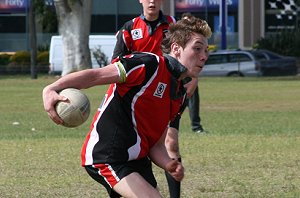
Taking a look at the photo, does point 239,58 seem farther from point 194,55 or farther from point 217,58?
point 194,55

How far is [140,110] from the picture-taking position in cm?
608

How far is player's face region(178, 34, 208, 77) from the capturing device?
20.2 feet

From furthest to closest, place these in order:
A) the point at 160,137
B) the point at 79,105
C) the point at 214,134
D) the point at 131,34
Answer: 1. the point at 214,134
2. the point at 131,34
3. the point at 160,137
4. the point at 79,105

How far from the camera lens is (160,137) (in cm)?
630

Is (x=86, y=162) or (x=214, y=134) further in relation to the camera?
(x=214, y=134)

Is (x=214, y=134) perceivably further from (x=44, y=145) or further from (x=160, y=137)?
(x=160, y=137)

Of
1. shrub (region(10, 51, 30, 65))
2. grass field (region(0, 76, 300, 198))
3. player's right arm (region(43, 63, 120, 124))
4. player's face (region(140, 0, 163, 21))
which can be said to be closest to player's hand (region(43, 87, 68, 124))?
player's right arm (region(43, 63, 120, 124))

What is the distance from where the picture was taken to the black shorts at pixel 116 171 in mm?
5996

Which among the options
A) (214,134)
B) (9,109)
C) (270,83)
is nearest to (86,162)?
(214,134)

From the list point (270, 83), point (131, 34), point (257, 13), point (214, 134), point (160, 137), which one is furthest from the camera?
point (257, 13)

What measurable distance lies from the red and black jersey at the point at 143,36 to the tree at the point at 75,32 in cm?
3544

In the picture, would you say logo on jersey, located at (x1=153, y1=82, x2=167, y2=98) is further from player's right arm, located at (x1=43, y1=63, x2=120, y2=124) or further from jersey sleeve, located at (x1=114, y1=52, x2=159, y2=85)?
player's right arm, located at (x1=43, y1=63, x2=120, y2=124)

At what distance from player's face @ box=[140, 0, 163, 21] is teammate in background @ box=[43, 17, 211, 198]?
7.64 feet

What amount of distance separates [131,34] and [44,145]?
5682 millimetres
